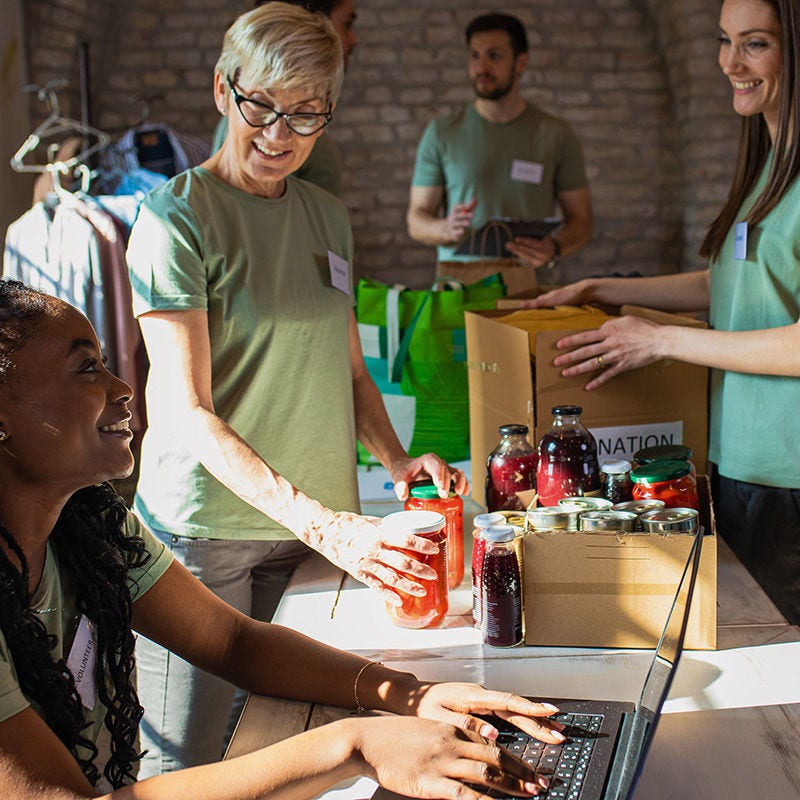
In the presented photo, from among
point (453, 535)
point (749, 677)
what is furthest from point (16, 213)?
point (749, 677)

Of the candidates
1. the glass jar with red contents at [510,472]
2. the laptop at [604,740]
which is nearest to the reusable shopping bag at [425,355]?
the glass jar with red contents at [510,472]

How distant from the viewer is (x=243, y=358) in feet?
5.90

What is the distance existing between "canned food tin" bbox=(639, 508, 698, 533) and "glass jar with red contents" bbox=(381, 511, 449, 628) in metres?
0.30

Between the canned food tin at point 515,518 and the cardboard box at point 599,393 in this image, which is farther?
the cardboard box at point 599,393

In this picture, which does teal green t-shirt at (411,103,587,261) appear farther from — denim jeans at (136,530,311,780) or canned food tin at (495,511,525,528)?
canned food tin at (495,511,525,528)

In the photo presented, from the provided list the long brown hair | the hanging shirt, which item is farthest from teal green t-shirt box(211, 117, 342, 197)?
the long brown hair

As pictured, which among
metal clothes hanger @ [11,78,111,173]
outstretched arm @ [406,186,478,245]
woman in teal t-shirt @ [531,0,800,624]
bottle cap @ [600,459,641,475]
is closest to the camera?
bottle cap @ [600,459,641,475]

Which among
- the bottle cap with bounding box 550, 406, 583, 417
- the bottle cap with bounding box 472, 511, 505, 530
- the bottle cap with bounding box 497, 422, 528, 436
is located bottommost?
the bottle cap with bounding box 472, 511, 505, 530

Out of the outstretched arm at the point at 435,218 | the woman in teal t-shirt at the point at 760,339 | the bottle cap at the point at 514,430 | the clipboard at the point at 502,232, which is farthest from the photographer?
the outstretched arm at the point at 435,218

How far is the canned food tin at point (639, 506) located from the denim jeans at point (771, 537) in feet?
1.81

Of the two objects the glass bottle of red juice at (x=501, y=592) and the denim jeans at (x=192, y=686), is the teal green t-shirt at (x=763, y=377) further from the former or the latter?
the denim jeans at (x=192, y=686)

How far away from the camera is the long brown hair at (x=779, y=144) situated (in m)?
1.95

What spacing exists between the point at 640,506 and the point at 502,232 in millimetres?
2417

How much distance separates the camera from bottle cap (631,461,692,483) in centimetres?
164
